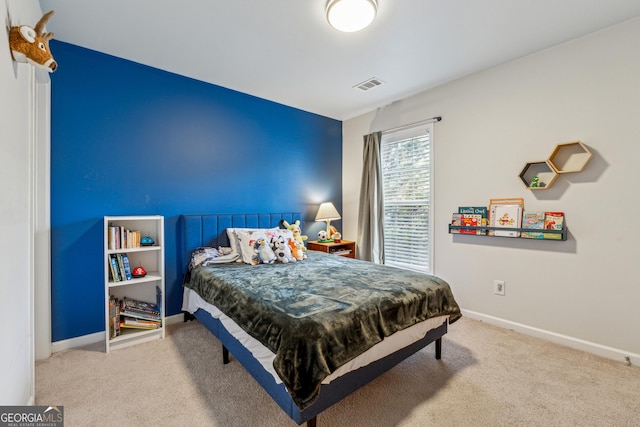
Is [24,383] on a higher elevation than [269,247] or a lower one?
lower

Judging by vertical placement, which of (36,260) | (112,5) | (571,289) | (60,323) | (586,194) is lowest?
(60,323)

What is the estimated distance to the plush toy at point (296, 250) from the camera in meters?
2.87

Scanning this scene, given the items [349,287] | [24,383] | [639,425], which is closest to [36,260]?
[24,383]

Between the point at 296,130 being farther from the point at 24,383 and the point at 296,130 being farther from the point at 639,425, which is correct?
the point at 639,425

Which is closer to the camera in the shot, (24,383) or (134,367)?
(24,383)

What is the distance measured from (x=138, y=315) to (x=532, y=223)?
3677 mm

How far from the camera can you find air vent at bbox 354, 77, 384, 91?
3000mm

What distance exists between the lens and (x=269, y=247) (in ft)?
9.17

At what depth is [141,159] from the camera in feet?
8.70

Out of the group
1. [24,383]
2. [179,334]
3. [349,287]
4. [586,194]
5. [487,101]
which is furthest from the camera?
[487,101]

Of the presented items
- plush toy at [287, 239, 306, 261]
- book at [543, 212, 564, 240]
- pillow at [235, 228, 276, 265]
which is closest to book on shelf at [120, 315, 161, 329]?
pillow at [235, 228, 276, 265]

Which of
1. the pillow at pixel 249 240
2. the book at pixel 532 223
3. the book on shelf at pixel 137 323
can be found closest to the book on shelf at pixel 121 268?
the book on shelf at pixel 137 323

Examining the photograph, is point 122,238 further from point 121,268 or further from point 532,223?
point 532,223

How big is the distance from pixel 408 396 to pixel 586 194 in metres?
2.18
